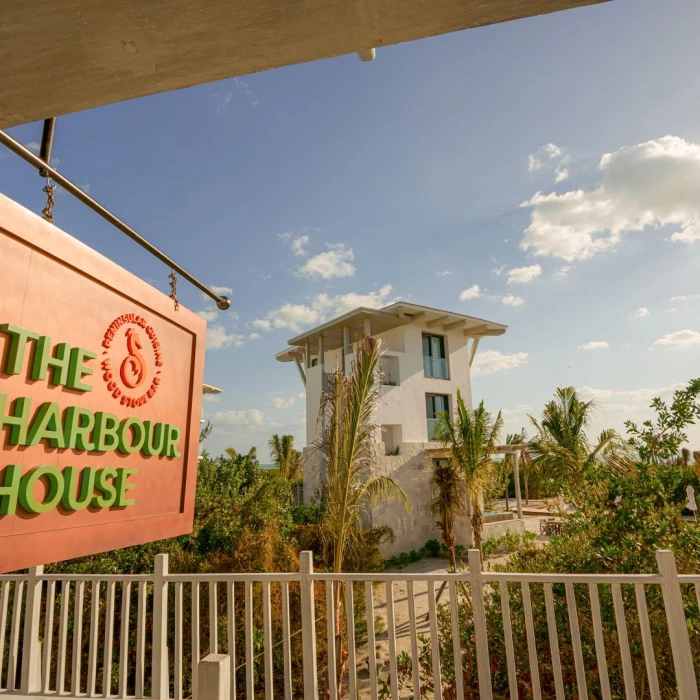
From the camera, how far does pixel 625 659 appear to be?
9.05ft

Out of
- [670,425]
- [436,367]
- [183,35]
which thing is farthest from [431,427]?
[183,35]

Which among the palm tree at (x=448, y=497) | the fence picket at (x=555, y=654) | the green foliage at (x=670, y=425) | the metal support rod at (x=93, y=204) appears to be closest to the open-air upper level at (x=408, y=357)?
the palm tree at (x=448, y=497)

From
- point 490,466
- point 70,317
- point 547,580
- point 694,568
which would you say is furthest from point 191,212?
point 490,466

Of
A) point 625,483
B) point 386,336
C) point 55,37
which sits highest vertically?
point 386,336

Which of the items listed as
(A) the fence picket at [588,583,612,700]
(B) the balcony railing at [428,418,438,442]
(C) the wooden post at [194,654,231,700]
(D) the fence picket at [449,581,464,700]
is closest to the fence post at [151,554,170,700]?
(D) the fence picket at [449,581,464,700]

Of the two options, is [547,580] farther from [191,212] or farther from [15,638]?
[191,212]

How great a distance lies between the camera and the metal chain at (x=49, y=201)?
5.16ft

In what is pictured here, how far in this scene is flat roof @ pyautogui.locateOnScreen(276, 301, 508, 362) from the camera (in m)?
14.6

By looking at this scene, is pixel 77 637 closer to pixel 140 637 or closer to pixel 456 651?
pixel 140 637

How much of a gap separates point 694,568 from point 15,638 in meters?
5.74

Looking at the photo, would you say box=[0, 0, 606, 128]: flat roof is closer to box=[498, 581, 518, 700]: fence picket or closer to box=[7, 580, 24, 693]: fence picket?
box=[498, 581, 518, 700]: fence picket

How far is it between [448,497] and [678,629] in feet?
34.6

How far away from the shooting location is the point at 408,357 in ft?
51.3

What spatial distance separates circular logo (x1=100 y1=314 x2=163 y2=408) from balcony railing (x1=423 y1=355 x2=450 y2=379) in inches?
568
